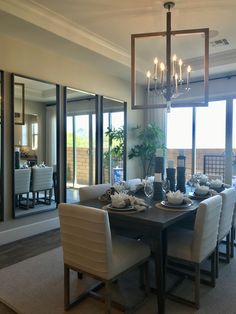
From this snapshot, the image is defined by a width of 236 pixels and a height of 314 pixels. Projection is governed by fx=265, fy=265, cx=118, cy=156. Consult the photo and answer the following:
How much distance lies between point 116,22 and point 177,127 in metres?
3.12

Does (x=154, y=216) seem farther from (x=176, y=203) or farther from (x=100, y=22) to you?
(x=100, y=22)

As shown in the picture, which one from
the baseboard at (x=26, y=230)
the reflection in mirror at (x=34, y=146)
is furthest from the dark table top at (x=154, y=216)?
the reflection in mirror at (x=34, y=146)

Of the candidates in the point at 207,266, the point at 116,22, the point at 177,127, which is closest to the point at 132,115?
the point at 177,127

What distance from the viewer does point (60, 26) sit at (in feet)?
11.1

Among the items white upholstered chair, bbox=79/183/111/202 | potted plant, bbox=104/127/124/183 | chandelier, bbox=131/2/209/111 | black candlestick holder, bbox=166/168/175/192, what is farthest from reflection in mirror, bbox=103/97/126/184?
black candlestick holder, bbox=166/168/175/192

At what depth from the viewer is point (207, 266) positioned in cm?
290

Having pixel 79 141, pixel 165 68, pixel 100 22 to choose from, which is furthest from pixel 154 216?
pixel 79 141

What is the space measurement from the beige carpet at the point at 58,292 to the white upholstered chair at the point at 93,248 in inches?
8.7

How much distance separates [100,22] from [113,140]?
241 centimetres

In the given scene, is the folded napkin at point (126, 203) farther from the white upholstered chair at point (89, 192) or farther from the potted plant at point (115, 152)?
the potted plant at point (115, 152)

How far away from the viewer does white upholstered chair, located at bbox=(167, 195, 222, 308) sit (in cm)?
215

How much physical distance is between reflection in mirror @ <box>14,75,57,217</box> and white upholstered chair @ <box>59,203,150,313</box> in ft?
6.41

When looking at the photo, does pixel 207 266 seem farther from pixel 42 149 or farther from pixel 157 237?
pixel 42 149

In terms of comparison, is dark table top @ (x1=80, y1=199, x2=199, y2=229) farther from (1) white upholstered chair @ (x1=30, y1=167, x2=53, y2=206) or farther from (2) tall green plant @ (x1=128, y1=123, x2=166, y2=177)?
(2) tall green plant @ (x1=128, y1=123, x2=166, y2=177)
